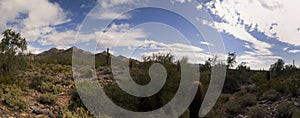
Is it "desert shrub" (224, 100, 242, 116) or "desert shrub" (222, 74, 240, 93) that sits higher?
A: "desert shrub" (222, 74, 240, 93)

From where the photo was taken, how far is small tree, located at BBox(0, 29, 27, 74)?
2149 cm

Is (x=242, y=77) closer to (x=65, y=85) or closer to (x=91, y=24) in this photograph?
(x=65, y=85)

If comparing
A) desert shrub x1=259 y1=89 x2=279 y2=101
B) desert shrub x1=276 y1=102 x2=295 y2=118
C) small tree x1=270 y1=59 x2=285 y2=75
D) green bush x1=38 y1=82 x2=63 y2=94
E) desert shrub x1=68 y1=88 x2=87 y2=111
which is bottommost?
desert shrub x1=276 y1=102 x2=295 y2=118

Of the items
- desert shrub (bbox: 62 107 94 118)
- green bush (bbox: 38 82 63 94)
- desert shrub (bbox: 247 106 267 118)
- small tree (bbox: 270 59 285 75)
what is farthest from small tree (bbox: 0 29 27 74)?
small tree (bbox: 270 59 285 75)

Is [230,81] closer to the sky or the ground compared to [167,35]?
closer to the ground

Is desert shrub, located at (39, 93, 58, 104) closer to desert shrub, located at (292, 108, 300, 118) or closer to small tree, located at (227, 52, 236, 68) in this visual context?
desert shrub, located at (292, 108, 300, 118)

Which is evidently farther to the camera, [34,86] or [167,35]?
[34,86]

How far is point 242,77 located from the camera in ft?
101

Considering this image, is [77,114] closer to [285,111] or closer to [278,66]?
[285,111]

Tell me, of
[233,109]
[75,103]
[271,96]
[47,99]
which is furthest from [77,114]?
[271,96]

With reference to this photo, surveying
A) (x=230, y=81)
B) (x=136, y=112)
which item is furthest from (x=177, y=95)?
(x=230, y=81)

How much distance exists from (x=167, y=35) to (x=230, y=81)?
1707 cm

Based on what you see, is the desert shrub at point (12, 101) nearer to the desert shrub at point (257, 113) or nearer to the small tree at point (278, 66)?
the desert shrub at point (257, 113)

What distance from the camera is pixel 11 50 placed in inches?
874
